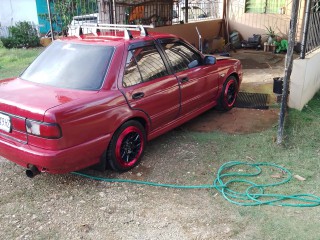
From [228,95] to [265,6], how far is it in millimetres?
7678

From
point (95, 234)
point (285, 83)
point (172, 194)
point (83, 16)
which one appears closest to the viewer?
point (95, 234)

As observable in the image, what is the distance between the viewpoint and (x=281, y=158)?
443 cm

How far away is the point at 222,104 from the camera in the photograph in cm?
594

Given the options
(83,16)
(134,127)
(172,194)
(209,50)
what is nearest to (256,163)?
(172,194)

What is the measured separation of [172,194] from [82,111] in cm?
133

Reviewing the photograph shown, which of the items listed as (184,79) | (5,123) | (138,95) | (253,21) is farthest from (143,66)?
(253,21)

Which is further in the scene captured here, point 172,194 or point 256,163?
point 256,163

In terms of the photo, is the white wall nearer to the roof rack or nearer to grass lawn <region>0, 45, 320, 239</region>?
the roof rack

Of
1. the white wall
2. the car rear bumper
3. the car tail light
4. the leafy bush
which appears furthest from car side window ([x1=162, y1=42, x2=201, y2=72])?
the white wall

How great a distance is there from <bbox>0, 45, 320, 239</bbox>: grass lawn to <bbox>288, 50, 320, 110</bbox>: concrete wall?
172 mm

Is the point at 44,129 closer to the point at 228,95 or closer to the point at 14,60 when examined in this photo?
the point at 228,95

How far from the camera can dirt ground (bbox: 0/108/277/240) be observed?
3.12 meters

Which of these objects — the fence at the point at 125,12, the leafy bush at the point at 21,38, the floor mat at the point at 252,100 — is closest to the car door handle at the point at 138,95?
the floor mat at the point at 252,100

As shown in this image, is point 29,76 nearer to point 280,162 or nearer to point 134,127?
point 134,127
